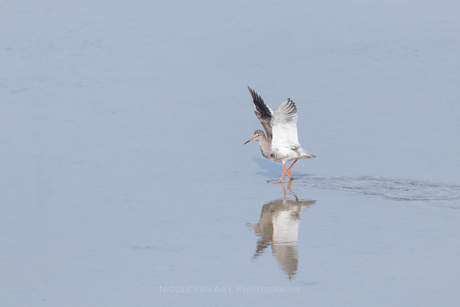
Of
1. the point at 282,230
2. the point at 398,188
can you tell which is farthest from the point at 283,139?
the point at 282,230

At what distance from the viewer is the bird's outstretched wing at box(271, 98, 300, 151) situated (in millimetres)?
9914

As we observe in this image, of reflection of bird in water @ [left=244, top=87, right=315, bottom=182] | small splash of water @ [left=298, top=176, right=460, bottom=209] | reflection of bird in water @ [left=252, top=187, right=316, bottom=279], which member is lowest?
reflection of bird in water @ [left=252, top=187, right=316, bottom=279]

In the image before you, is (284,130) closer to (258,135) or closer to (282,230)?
(258,135)

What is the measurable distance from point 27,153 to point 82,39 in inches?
251

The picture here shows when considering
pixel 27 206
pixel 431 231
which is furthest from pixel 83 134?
pixel 431 231

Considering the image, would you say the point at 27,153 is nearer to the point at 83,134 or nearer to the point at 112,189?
the point at 83,134

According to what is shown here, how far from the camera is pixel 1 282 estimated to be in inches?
229

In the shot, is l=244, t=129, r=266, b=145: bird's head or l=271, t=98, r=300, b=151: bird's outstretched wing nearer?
l=271, t=98, r=300, b=151: bird's outstretched wing

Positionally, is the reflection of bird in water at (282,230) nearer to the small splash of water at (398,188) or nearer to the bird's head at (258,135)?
the small splash of water at (398,188)

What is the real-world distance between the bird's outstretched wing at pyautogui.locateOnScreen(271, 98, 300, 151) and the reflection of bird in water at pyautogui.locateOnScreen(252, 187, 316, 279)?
5.79 feet

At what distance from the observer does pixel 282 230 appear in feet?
24.1

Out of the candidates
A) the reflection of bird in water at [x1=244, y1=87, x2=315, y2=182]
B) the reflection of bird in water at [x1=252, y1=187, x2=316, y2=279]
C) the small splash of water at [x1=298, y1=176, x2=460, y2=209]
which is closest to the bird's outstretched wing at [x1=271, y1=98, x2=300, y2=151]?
the reflection of bird in water at [x1=244, y1=87, x2=315, y2=182]

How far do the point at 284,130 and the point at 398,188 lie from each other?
2.22 meters

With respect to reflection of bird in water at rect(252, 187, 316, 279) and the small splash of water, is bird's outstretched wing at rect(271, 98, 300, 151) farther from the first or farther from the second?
reflection of bird in water at rect(252, 187, 316, 279)
